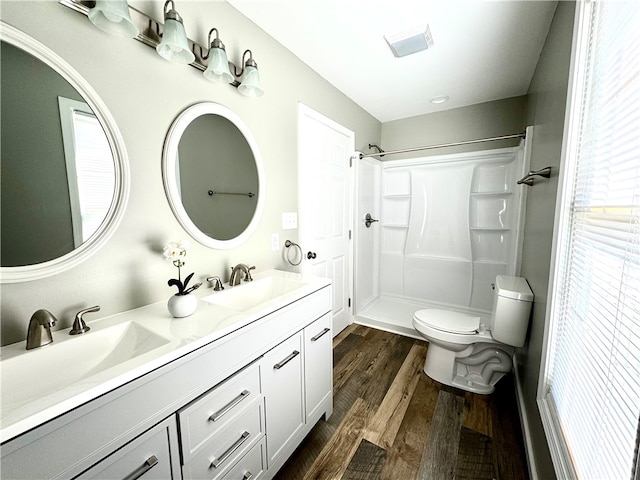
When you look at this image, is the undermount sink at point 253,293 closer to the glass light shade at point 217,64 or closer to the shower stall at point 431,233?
the glass light shade at point 217,64

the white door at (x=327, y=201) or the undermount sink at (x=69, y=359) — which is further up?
the white door at (x=327, y=201)

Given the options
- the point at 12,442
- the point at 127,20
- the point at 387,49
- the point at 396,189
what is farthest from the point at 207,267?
the point at 396,189

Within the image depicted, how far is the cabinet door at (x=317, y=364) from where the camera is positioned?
1286 mm

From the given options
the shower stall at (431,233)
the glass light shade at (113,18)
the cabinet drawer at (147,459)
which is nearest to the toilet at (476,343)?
the shower stall at (431,233)

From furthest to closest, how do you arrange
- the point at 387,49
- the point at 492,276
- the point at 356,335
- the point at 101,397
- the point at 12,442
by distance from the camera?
1. the point at 492,276
2. the point at 356,335
3. the point at 387,49
4. the point at 101,397
5. the point at 12,442

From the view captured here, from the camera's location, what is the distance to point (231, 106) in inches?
54.6

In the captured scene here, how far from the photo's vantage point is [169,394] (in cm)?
73

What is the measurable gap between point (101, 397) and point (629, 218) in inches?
52.1

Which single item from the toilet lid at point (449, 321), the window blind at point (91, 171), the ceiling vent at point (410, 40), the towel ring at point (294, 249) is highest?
the ceiling vent at point (410, 40)

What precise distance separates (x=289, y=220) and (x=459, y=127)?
2254mm

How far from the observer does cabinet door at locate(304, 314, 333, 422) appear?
129 cm

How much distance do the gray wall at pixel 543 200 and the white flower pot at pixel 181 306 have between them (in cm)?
144

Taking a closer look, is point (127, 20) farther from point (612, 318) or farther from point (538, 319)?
point (538, 319)

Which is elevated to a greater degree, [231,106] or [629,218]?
[231,106]
